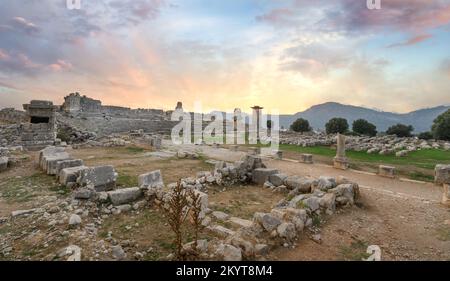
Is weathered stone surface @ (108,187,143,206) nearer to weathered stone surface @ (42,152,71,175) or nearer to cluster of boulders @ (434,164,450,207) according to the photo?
weathered stone surface @ (42,152,71,175)

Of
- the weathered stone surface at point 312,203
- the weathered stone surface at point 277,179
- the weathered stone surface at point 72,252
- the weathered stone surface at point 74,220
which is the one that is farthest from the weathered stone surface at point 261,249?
the weathered stone surface at point 277,179

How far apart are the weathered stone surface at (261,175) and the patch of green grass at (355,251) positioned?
5015 mm

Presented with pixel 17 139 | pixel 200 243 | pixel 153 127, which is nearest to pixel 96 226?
pixel 200 243

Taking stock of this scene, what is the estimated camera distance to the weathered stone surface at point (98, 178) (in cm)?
754

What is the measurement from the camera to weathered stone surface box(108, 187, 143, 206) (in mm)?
6836

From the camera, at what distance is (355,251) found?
5070mm

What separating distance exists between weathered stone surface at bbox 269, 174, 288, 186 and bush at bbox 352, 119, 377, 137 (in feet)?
106

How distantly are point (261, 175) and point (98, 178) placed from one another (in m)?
5.85

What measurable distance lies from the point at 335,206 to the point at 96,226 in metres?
5.95

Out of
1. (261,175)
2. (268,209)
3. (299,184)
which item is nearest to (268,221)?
(268,209)

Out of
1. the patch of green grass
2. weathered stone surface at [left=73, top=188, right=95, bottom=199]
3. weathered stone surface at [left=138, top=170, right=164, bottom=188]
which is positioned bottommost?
the patch of green grass

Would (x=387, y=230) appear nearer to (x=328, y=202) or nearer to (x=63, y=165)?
(x=328, y=202)

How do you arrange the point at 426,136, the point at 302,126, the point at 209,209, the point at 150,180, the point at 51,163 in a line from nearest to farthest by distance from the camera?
1. the point at 209,209
2. the point at 150,180
3. the point at 51,163
4. the point at 426,136
5. the point at 302,126

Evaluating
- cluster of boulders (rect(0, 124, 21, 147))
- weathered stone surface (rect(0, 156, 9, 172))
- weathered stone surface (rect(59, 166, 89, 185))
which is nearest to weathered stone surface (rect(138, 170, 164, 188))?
weathered stone surface (rect(59, 166, 89, 185))
